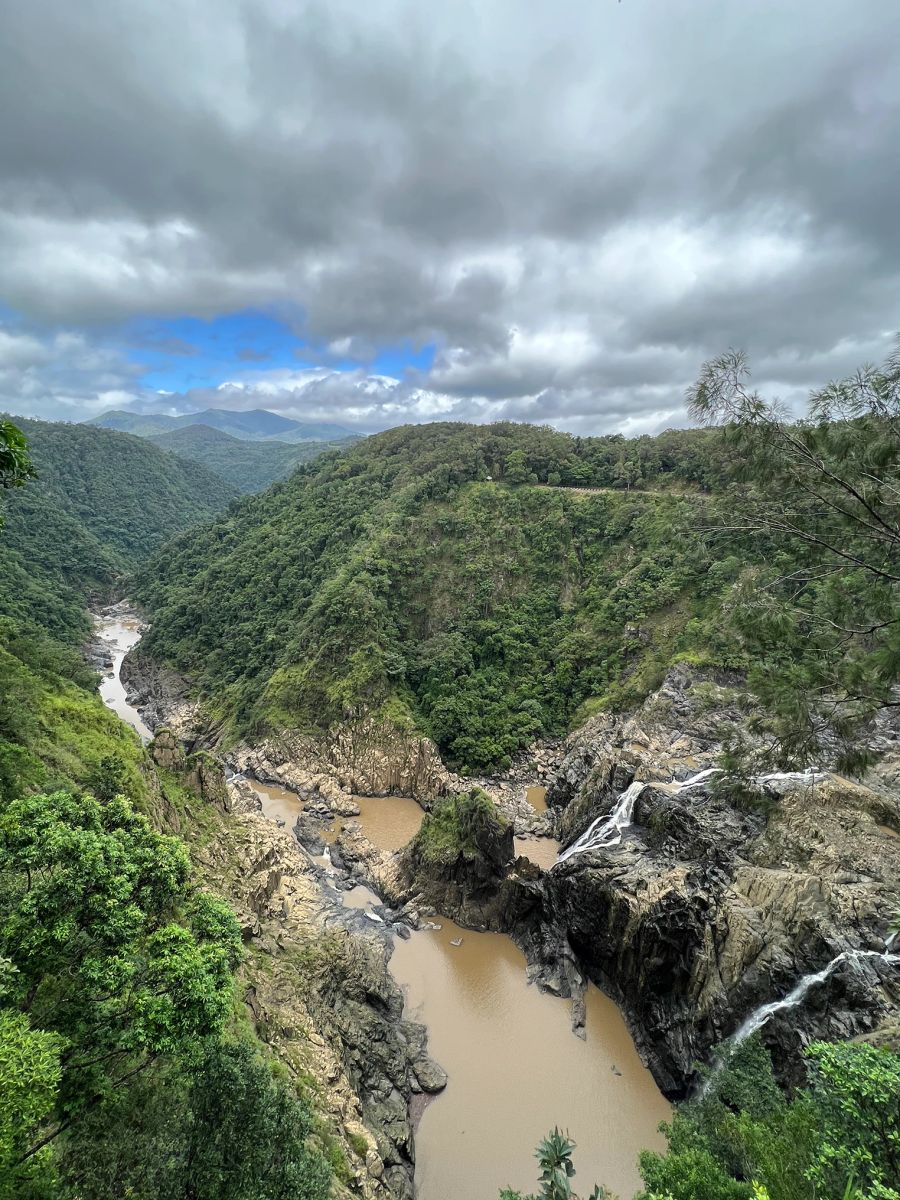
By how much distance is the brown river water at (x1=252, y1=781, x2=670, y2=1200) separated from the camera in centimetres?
1572

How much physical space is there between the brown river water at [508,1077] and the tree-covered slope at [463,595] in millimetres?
14385

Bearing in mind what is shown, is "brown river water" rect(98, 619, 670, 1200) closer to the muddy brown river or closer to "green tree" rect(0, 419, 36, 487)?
"green tree" rect(0, 419, 36, 487)

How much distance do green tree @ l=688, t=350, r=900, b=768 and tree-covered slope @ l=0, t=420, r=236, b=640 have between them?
56133 millimetres

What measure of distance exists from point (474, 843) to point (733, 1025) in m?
11.5

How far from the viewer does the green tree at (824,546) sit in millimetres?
8438

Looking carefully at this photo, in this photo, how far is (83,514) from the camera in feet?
293

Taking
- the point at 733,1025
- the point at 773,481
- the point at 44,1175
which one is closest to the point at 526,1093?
the point at 733,1025

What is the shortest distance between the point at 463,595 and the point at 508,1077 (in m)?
32.2

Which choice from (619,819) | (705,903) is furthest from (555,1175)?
(619,819)

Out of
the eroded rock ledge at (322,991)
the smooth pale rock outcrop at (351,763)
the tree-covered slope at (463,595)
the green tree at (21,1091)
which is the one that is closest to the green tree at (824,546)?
the green tree at (21,1091)

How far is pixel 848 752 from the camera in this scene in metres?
9.21

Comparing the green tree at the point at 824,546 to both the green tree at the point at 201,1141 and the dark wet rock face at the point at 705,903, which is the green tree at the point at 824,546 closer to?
the dark wet rock face at the point at 705,903

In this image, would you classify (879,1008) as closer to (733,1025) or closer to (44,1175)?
(733,1025)

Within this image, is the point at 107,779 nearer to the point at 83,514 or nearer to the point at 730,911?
the point at 730,911
